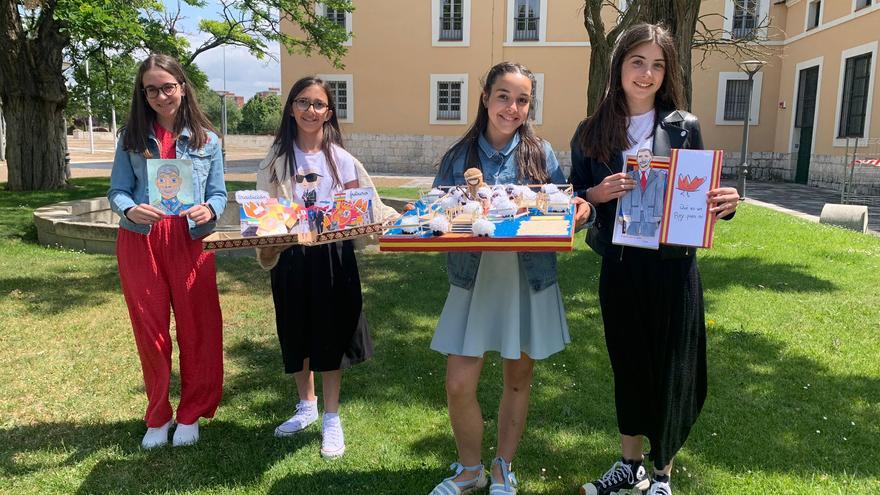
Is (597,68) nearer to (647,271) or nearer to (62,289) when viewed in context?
(647,271)

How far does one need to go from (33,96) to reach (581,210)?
14.1 metres

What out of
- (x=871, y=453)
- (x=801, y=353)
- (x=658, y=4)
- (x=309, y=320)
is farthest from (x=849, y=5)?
(x=309, y=320)

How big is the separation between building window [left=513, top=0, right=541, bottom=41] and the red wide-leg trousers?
24546mm

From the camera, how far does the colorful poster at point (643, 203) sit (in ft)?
8.14

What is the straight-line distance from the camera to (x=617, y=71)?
271 cm

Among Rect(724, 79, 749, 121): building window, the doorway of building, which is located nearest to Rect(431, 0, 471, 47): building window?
Rect(724, 79, 749, 121): building window

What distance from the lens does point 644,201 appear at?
8.26 feet

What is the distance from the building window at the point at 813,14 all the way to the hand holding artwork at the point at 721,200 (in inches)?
973

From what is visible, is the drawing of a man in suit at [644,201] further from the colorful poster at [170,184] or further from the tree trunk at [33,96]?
the tree trunk at [33,96]

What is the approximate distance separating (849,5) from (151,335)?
23791 mm

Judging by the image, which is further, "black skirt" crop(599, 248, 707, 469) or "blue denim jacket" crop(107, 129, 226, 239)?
"blue denim jacket" crop(107, 129, 226, 239)

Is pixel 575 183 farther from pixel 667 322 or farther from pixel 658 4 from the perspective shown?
pixel 658 4

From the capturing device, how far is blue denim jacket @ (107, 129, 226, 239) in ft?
10.6

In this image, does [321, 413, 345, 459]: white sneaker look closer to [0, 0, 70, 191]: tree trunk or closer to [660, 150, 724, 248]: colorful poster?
[660, 150, 724, 248]: colorful poster
